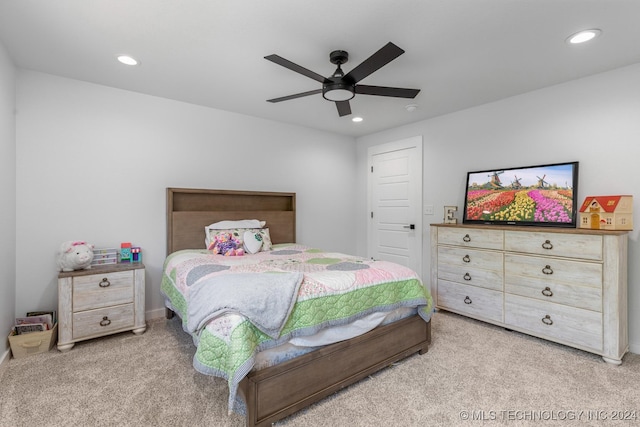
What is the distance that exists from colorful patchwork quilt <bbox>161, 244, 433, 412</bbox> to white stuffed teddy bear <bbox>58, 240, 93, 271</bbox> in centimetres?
66

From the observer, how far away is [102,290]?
2.65 m

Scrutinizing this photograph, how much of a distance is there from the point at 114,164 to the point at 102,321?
152 centimetres

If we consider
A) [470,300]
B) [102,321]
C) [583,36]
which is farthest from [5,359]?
[583,36]

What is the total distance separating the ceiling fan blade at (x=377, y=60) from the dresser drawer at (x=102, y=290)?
103 inches

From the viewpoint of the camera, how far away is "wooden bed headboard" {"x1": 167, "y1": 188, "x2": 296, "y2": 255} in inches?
132

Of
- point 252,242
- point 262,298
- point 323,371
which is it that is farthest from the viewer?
point 252,242

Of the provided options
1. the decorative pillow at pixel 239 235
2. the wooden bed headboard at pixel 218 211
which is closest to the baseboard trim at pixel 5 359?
the wooden bed headboard at pixel 218 211

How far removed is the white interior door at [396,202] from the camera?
4219mm

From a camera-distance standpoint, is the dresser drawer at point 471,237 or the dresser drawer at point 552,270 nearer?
the dresser drawer at point 552,270

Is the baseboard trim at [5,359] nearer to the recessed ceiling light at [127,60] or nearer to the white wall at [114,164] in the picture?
the white wall at [114,164]

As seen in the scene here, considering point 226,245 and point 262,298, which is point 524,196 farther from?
point 226,245

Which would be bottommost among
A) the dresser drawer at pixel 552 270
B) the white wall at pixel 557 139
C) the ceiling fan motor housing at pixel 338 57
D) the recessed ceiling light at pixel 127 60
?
the dresser drawer at pixel 552 270

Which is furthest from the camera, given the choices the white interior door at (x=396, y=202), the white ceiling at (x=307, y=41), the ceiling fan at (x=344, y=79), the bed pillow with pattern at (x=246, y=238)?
the white interior door at (x=396, y=202)

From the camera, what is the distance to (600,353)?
7.70 ft
